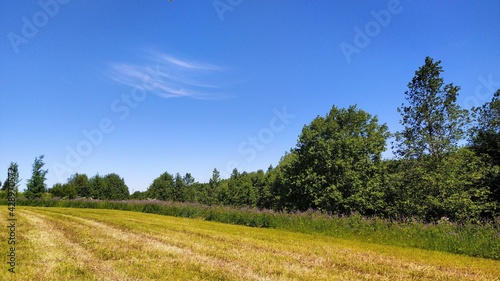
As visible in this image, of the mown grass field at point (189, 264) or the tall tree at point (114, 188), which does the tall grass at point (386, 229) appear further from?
the tall tree at point (114, 188)

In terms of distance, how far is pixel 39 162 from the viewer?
125 feet

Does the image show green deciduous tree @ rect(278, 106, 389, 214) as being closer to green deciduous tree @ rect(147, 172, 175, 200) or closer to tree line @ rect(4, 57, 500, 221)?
tree line @ rect(4, 57, 500, 221)

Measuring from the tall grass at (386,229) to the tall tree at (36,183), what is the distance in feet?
83.8

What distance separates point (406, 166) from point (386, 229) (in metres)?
13.2

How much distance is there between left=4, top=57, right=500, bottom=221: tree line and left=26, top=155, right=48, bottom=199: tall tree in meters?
0.11

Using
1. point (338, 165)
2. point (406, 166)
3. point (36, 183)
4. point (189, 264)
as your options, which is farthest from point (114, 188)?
point (189, 264)

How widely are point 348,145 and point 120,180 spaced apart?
59.3m

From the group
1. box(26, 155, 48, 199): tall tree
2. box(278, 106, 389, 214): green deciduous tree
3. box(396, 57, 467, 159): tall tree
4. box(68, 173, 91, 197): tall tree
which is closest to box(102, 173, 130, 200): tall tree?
box(68, 173, 91, 197): tall tree

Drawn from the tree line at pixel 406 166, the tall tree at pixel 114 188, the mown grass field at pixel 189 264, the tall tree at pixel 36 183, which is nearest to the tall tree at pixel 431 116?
the tree line at pixel 406 166

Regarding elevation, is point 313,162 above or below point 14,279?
above

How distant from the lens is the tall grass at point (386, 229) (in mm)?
12008

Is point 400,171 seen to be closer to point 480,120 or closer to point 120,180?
point 480,120

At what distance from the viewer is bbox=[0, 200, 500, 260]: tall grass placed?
12.0 meters

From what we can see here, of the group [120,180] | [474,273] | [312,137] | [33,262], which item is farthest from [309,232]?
Result: [120,180]
